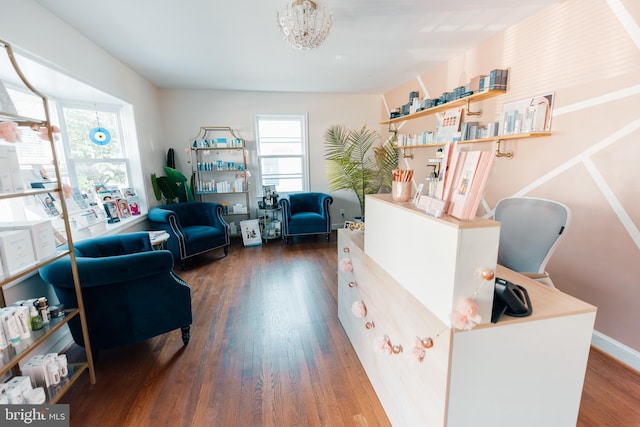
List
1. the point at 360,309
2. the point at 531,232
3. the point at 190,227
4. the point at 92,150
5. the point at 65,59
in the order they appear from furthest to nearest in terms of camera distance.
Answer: the point at 190,227 < the point at 92,150 < the point at 65,59 < the point at 531,232 < the point at 360,309

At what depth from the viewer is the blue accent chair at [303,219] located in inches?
168

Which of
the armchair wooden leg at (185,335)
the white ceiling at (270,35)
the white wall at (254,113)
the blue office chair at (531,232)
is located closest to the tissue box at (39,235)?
the armchair wooden leg at (185,335)

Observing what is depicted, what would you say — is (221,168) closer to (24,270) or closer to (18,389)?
(24,270)

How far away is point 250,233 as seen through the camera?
4.48 metres

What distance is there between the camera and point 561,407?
1039 millimetres

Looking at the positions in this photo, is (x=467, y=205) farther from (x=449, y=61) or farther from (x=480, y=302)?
(x=449, y=61)

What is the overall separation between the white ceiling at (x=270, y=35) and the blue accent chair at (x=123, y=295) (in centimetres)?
179

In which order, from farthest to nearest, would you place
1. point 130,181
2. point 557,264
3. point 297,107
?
point 297,107
point 130,181
point 557,264

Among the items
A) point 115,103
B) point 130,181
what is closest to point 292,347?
point 130,181

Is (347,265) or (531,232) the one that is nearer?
(531,232)

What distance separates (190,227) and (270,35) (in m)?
2.64

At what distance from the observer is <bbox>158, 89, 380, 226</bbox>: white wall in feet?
14.4

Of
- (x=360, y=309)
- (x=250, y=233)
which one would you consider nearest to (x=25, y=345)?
(x=360, y=309)

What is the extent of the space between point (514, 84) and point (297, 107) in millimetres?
3161
